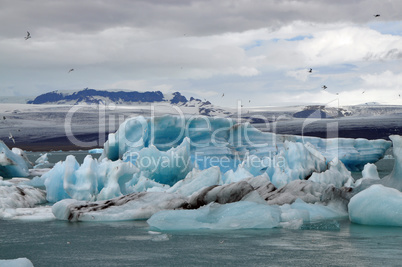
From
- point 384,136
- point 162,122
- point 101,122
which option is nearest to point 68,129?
point 101,122

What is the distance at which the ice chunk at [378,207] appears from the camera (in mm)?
9969

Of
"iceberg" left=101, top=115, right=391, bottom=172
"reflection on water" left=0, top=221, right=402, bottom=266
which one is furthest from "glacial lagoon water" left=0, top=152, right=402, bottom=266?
"iceberg" left=101, top=115, right=391, bottom=172

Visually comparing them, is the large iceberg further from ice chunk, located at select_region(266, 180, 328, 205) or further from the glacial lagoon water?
the glacial lagoon water

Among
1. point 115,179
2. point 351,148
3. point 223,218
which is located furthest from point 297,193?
point 351,148

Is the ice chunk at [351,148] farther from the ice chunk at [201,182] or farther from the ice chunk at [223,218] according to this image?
the ice chunk at [223,218]

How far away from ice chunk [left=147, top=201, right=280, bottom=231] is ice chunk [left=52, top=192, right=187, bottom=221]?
1.33 metres

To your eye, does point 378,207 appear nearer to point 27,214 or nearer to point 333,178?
point 333,178

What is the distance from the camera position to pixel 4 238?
925 cm

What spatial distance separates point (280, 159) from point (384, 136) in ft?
233

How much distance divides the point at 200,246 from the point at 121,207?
3.82m

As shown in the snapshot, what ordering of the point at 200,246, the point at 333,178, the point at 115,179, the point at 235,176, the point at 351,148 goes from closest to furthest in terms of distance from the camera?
the point at 200,246, the point at 115,179, the point at 235,176, the point at 333,178, the point at 351,148

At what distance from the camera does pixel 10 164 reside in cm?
2484

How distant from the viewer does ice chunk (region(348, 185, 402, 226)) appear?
9.97 metres

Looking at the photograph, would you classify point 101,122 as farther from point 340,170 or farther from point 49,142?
point 340,170
